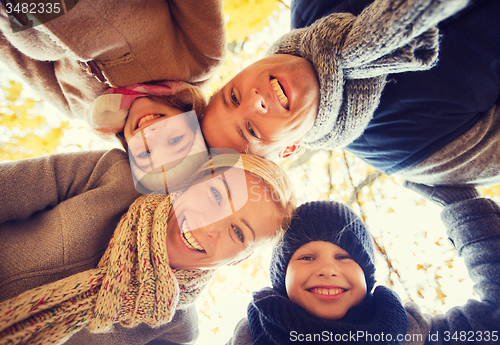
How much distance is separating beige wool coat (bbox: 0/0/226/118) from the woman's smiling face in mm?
543

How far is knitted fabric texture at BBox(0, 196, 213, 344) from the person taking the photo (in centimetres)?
62

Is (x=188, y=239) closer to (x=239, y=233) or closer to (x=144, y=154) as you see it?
(x=239, y=233)

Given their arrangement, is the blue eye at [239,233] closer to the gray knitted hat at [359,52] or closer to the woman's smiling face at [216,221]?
the woman's smiling face at [216,221]

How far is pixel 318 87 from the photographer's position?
3.02 ft

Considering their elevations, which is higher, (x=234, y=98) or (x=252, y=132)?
(x=234, y=98)

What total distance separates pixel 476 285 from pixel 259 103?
1.24 meters

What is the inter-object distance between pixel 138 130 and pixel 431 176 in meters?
1.38

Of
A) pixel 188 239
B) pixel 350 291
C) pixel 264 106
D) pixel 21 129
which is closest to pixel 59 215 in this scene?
pixel 188 239

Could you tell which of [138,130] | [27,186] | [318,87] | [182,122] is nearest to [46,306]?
[27,186]

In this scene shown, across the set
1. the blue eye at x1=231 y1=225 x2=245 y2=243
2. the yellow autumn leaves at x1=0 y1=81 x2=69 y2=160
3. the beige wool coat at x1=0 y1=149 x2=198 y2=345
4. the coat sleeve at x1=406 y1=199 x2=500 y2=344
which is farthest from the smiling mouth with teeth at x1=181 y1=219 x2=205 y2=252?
the yellow autumn leaves at x1=0 y1=81 x2=69 y2=160

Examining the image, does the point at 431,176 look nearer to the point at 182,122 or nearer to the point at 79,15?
the point at 182,122

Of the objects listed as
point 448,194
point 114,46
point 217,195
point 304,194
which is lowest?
point 304,194

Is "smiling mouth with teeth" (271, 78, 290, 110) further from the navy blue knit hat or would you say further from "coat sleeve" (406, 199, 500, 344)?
"coat sleeve" (406, 199, 500, 344)

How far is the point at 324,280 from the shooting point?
34.6 inches
